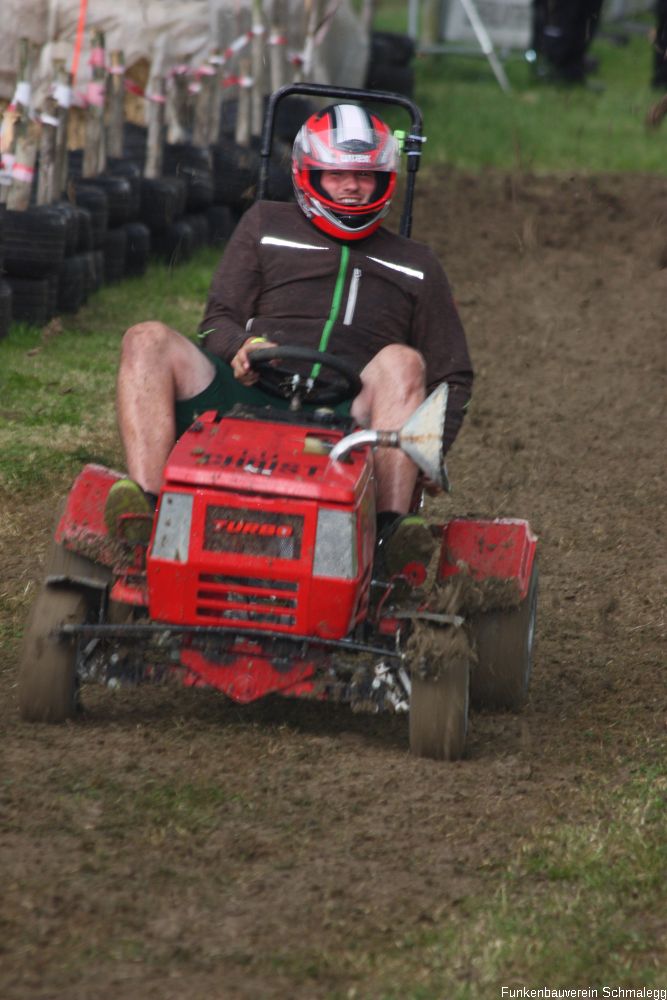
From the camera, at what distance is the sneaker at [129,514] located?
187 inches

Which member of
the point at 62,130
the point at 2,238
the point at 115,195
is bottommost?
the point at 2,238

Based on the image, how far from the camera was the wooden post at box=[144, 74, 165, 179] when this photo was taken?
1216 centimetres

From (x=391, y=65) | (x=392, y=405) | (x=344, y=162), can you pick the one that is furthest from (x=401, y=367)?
(x=391, y=65)

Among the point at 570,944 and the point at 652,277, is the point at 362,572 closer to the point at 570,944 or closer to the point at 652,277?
the point at 570,944

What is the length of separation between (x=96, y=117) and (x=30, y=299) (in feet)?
6.62

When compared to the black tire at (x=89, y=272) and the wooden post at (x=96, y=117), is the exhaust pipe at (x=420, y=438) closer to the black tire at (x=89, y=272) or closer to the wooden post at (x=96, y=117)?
the black tire at (x=89, y=272)

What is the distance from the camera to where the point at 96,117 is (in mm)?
11234

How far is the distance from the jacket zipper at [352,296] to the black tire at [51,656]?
1.24m

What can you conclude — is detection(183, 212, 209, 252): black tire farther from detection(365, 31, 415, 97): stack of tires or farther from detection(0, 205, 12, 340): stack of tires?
detection(365, 31, 415, 97): stack of tires

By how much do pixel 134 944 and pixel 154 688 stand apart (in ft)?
6.21

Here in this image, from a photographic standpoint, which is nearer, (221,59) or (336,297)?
(336,297)

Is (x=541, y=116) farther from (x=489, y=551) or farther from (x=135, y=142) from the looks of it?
(x=489, y=551)

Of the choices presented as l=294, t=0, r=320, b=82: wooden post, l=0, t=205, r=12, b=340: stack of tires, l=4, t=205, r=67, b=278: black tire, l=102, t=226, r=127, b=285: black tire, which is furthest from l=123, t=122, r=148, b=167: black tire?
l=0, t=205, r=12, b=340: stack of tires

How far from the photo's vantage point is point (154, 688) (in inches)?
210
